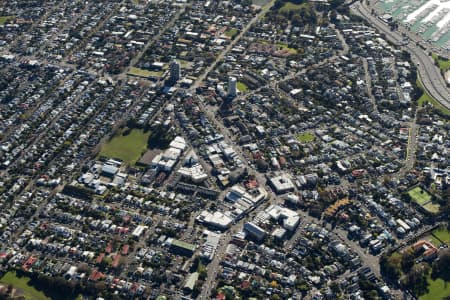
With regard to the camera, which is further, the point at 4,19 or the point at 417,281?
the point at 4,19

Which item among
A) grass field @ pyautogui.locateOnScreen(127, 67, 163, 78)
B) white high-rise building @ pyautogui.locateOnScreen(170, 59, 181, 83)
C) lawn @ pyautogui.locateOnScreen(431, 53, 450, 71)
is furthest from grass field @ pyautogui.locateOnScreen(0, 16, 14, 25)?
lawn @ pyautogui.locateOnScreen(431, 53, 450, 71)

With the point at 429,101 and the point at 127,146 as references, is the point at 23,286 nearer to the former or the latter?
the point at 127,146

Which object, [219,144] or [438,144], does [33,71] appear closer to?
[219,144]

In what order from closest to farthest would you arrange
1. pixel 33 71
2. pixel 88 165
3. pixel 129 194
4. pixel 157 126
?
pixel 129 194, pixel 88 165, pixel 157 126, pixel 33 71

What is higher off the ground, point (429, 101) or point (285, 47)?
point (429, 101)

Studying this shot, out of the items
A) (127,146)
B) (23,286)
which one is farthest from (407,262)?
(23,286)

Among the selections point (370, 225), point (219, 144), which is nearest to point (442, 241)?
point (370, 225)
